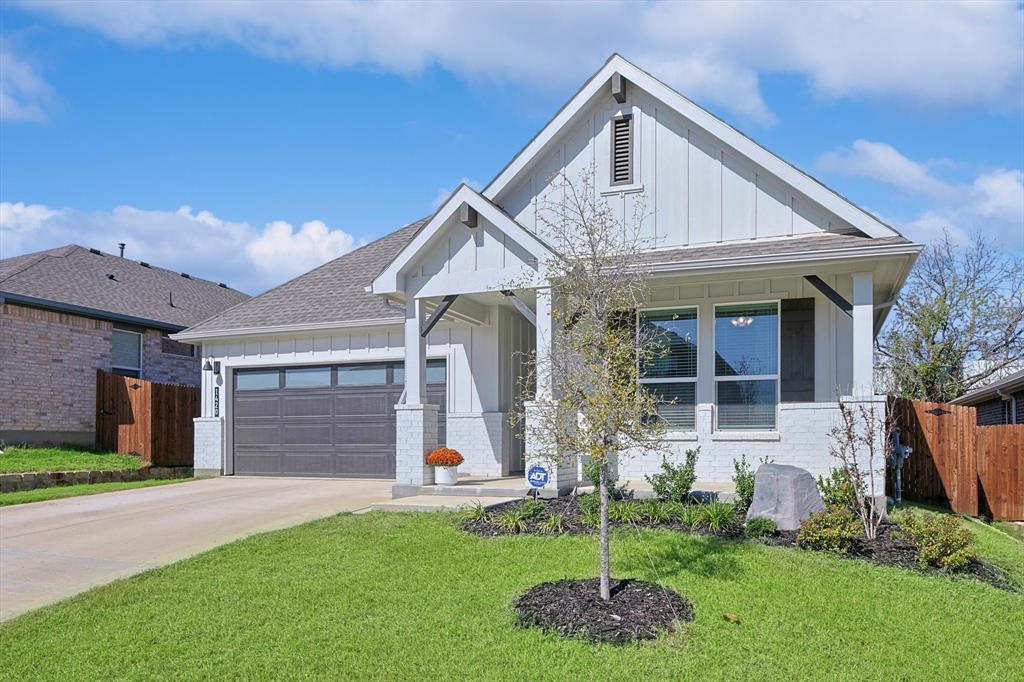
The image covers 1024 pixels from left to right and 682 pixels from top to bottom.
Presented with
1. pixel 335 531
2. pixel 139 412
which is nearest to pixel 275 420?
pixel 139 412

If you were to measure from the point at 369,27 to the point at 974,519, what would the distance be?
12711 millimetres

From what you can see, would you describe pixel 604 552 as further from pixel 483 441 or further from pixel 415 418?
pixel 483 441

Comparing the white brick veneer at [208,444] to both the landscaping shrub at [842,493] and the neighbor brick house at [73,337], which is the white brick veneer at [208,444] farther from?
the landscaping shrub at [842,493]

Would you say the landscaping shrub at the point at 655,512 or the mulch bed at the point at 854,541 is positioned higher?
the landscaping shrub at the point at 655,512

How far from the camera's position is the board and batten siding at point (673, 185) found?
39.4 ft

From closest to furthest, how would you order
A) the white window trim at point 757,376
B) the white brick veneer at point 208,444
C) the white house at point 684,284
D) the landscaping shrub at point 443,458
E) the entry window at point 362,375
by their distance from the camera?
the white house at point 684,284, the white window trim at point 757,376, the landscaping shrub at point 443,458, the entry window at point 362,375, the white brick veneer at point 208,444

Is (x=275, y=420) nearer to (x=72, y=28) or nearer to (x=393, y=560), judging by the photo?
(x=72, y=28)

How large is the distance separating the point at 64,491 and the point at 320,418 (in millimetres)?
4952

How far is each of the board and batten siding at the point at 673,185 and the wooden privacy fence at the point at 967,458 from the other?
403 centimetres

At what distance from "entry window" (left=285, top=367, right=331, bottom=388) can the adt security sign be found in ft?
23.6

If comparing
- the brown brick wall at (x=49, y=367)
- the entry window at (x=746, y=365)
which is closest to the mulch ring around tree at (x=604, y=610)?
the entry window at (x=746, y=365)

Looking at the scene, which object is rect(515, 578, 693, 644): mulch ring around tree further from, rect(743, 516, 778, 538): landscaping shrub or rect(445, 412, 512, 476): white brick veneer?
rect(445, 412, 512, 476): white brick veneer

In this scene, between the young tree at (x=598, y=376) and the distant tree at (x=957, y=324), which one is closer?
the young tree at (x=598, y=376)

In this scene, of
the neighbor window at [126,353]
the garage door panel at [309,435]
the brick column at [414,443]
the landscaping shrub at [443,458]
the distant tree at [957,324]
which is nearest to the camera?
the landscaping shrub at [443,458]
